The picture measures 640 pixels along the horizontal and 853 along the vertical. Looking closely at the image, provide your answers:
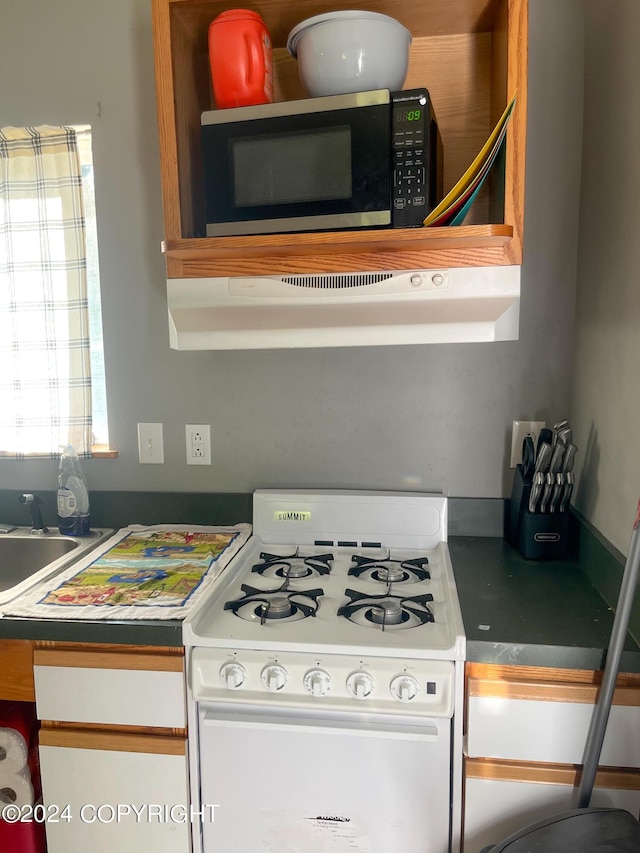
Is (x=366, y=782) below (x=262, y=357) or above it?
below

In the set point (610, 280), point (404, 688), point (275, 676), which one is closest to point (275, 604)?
point (275, 676)

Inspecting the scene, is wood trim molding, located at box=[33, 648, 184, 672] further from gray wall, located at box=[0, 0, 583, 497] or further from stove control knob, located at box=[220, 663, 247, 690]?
gray wall, located at box=[0, 0, 583, 497]

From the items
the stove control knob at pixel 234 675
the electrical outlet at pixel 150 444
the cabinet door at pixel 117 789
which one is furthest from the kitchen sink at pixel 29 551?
→ the stove control knob at pixel 234 675

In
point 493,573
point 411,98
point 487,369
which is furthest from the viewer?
point 487,369

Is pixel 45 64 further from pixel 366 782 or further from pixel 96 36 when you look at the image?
pixel 366 782

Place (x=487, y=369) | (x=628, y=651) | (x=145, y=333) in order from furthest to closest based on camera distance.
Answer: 1. (x=145, y=333)
2. (x=487, y=369)
3. (x=628, y=651)

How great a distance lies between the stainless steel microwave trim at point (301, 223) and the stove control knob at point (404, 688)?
2.87 ft

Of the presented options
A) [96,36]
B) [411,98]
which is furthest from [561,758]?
[96,36]

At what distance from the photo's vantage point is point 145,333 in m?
1.77

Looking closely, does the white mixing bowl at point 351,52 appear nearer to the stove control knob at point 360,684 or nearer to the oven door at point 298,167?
the oven door at point 298,167

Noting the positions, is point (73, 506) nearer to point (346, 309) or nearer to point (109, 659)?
point (109, 659)

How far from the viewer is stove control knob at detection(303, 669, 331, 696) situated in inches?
44.6

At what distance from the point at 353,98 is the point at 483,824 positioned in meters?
1.41

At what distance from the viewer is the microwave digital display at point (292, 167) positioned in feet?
4.16
